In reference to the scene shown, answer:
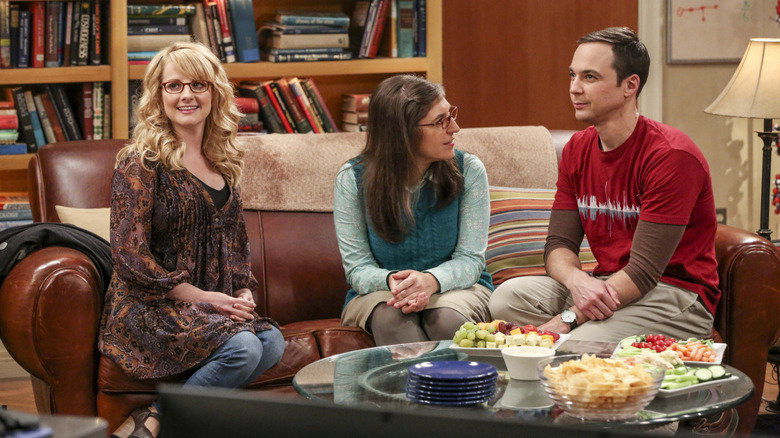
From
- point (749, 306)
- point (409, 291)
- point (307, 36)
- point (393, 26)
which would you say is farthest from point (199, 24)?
point (749, 306)

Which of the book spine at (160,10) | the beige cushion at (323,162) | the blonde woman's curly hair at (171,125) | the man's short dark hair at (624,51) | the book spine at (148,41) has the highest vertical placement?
the book spine at (160,10)

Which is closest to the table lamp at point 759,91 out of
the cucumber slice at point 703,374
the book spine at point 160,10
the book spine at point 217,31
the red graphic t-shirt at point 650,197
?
the red graphic t-shirt at point 650,197

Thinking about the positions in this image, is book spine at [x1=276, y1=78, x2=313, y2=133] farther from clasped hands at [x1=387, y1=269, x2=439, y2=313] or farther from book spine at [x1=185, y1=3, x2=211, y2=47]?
clasped hands at [x1=387, y1=269, x2=439, y2=313]

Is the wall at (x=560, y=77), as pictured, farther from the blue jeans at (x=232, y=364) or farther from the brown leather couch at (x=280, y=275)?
the blue jeans at (x=232, y=364)

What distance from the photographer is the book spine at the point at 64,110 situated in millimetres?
3662

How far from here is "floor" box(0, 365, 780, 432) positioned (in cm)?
336

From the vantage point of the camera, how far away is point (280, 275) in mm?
3076

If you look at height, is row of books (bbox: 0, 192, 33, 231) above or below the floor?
above

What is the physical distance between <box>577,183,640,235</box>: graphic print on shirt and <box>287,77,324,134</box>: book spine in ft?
4.77

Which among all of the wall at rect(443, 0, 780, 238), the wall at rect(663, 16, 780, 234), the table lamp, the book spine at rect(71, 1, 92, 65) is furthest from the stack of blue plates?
the wall at rect(663, 16, 780, 234)

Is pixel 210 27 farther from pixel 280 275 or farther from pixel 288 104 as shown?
pixel 280 275

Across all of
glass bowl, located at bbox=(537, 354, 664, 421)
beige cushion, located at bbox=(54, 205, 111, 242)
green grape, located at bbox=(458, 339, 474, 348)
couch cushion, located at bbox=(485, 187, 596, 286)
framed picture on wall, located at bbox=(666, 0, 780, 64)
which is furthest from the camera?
framed picture on wall, located at bbox=(666, 0, 780, 64)

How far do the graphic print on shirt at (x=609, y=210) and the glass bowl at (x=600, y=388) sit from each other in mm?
977

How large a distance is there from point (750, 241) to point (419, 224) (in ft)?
3.03
